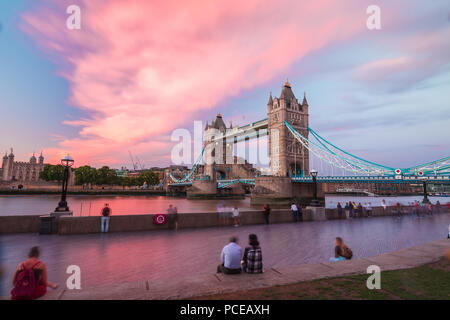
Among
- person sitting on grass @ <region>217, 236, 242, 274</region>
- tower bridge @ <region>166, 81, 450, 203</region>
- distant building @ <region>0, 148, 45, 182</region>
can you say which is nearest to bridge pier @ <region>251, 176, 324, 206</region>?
tower bridge @ <region>166, 81, 450, 203</region>

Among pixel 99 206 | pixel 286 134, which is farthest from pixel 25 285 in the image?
pixel 286 134

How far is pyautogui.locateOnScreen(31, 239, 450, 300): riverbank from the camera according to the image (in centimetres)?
369

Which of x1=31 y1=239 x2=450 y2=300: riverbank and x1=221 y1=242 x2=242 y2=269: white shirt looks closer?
x1=31 y1=239 x2=450 y2=300: riverbank

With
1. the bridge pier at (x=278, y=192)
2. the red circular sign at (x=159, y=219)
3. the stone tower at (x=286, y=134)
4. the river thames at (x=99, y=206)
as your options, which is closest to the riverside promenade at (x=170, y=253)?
the red circular sign at (x=159, y=219)

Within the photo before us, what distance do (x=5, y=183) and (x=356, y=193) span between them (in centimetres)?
13494

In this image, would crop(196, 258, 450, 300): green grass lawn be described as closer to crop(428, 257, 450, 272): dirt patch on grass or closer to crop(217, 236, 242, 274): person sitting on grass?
crop(428, 257, 450, 272): dirt patch on grass

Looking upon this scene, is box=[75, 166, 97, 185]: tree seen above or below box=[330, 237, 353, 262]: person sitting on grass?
above

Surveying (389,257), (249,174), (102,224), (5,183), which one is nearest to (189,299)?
(389,257)

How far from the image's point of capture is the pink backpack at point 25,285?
3.42 meters

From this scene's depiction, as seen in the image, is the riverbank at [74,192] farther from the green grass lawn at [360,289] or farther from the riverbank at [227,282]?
the green grass lawn at [360,289]

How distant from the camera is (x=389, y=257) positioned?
243 inches

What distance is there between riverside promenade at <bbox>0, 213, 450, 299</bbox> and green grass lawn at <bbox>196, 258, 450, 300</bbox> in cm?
48

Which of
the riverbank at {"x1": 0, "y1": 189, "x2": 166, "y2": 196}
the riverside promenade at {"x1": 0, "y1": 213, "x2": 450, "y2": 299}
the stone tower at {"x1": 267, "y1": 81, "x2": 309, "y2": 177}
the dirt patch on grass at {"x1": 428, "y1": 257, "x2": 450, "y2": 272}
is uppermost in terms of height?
the stone tower at {"x1": 267, "y1": 81, "x2": 309, "y2": 177}
